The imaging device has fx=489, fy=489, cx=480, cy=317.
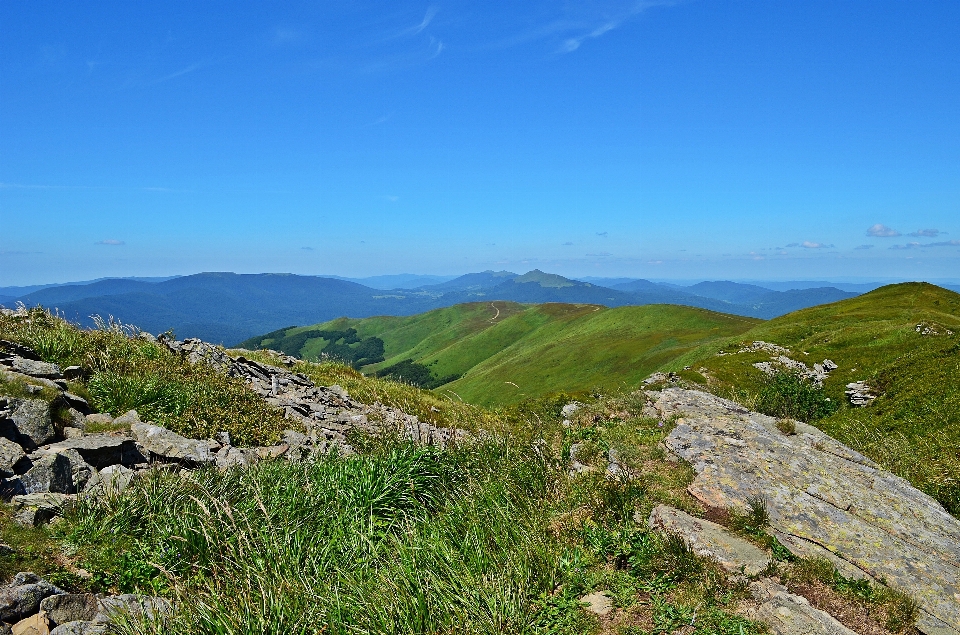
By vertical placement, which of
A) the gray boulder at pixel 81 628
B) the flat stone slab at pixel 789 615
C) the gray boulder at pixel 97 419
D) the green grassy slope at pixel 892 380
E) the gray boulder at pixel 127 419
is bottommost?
the green grassy slope at pixel 892 380

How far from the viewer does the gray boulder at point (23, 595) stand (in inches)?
201

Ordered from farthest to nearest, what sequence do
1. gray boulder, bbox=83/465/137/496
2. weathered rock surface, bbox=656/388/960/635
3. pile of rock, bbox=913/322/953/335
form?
pile of rock, bbox=913/322/953/335 < gray boulder, bbox=83/465/137/496 < weathered rock surface, bbox=656/388/960/635

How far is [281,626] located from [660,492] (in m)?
6.05

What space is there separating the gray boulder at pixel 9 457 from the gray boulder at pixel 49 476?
0.21m

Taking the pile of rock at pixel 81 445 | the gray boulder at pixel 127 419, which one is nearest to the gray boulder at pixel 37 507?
the pile of rock at pixel 81 445

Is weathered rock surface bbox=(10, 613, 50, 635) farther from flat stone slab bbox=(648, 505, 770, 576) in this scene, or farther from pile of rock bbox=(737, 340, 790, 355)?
pile of rock bbox=(737, 340, 790, 355)

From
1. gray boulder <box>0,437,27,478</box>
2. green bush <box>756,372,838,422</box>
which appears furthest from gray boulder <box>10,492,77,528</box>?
green bush <box>756,372,838,422</box>

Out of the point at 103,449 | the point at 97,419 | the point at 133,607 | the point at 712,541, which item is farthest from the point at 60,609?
the point at 712,541

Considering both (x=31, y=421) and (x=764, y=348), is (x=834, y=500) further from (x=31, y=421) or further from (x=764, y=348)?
(x=764, y=348)

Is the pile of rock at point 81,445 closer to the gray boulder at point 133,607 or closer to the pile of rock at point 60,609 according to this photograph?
the pile of rock at point 60,609

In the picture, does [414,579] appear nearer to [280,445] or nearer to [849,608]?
[849,608]

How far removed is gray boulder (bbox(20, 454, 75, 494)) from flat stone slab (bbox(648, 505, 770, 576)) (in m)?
9.29

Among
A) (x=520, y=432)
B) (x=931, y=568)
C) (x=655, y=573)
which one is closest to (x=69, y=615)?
(x=655, y=573)

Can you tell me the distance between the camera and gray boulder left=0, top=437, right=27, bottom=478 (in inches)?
297
